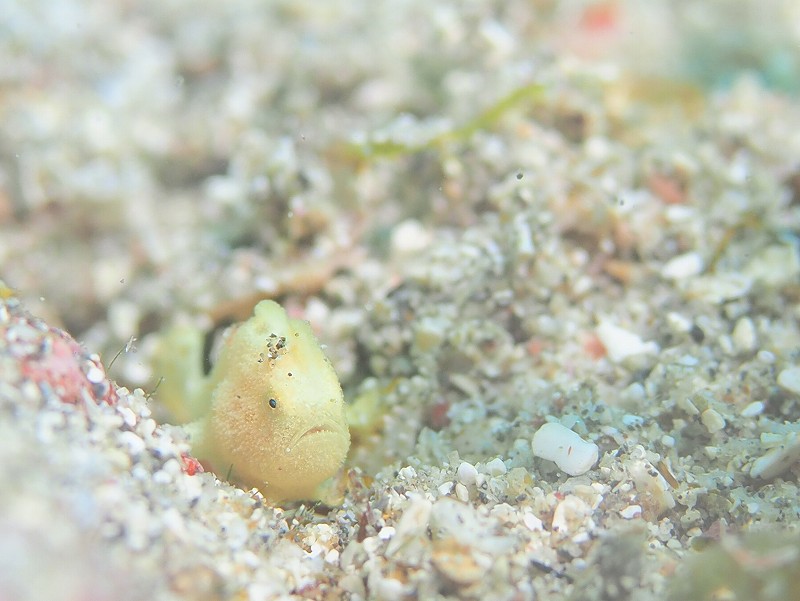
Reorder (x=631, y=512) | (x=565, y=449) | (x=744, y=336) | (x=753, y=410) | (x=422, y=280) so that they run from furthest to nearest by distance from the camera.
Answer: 1. (x=422, y=280)
2. (x=744, y=336)
3. (x=753, y=410)
4. (x=565, y=449)
5. (x=631, y=512)

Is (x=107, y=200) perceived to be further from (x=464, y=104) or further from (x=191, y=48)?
(x=464, y=104)

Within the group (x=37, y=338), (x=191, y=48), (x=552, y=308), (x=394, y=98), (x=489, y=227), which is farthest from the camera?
(x=191, y=48)

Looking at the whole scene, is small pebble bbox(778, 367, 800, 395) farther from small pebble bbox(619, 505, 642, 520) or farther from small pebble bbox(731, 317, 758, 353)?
small pebble bbox(619, 505, 642, 520)

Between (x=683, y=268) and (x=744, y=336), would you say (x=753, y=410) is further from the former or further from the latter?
(x=683, y=268)

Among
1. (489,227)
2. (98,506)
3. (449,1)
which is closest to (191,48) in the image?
(449,1)

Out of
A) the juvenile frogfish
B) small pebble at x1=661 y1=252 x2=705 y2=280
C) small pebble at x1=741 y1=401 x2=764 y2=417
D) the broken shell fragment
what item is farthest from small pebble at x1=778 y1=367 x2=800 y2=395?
the juvenile frogfish

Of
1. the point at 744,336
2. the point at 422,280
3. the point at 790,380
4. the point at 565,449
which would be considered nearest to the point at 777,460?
the point at 790,380
